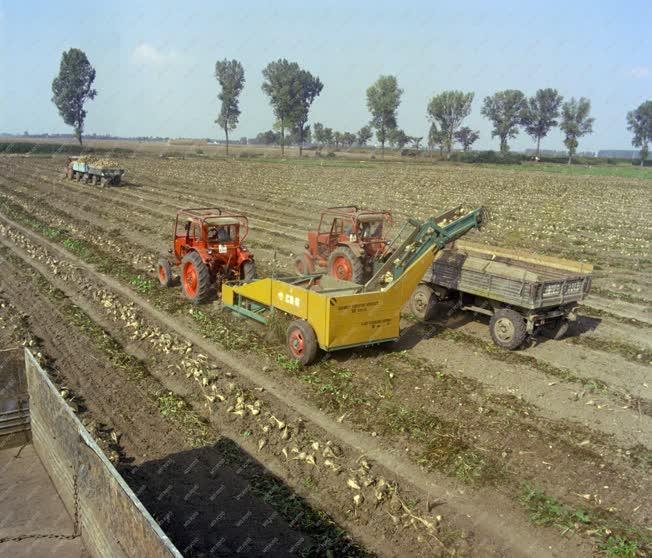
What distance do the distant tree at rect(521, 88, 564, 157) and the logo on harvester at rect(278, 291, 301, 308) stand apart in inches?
3865

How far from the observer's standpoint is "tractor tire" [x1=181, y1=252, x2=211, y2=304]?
42.5 ft

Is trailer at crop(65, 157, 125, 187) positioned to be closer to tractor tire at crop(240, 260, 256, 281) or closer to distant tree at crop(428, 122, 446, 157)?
tractor tire at crop(240, 260, 256, 281)

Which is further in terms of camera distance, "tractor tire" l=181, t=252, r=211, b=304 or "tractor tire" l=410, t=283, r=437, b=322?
"tractor tire" l=181, t=252, r=211, b=304

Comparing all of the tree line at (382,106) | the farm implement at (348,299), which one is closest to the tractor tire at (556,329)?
the farm implement at (348,299)

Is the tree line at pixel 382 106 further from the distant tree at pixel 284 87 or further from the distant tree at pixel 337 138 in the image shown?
the distant tree at pixel 337 138

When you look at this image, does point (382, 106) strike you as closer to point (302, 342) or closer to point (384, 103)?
point (384, 103)

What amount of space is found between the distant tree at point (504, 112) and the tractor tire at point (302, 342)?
89324mm

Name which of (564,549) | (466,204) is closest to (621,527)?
(564,549)

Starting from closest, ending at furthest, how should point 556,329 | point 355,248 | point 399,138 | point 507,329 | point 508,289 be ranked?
point 508,289 < point 507,329 < point 556,329 < point 355,248 < point 399,138

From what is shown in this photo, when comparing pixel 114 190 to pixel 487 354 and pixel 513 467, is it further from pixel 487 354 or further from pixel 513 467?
pixel 513 467

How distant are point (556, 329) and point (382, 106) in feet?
278

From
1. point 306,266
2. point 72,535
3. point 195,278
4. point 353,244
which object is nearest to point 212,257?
point 195,278

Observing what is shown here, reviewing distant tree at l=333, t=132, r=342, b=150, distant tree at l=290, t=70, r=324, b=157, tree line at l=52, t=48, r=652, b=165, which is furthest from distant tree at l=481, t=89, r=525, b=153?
distant tree at l=333, t=132, r=342, b=150

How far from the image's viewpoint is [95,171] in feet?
122
